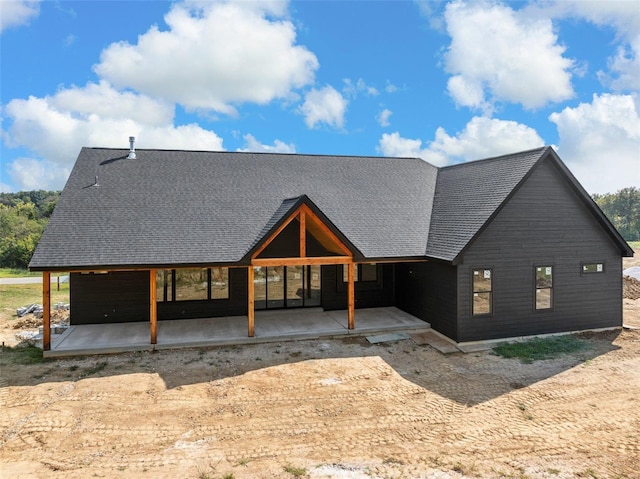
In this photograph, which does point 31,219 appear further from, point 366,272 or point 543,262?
point 543,262

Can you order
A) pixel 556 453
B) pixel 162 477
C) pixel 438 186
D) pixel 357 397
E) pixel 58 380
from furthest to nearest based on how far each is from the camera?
pixel 438 186 → pixel 58 380 → pixel 357 397 → pixel 556 453 → pixel 162 477

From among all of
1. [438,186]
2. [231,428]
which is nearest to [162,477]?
[231,428]

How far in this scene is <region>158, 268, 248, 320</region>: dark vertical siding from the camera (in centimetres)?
1425

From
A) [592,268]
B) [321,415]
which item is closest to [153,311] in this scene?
[321,415]

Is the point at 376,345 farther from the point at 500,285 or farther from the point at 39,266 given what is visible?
the point at 39,266

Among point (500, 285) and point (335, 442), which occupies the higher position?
point (500, 285)

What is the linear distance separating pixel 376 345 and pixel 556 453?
232 inches

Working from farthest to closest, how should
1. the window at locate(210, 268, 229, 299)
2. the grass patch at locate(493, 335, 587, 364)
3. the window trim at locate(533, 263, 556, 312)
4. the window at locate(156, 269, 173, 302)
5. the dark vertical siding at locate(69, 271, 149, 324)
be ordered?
the window at locate(210, 268, 229, 299) → the window at locate(156, 269, 173, 302) → the dark vertical siding at locate(69, 271, 149, 324) → the window trim at locate(533, 263, 556, 312) → the grass patch at locate(493, 335, 587, 364)

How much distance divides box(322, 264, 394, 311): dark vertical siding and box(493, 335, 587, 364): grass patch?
495 cm

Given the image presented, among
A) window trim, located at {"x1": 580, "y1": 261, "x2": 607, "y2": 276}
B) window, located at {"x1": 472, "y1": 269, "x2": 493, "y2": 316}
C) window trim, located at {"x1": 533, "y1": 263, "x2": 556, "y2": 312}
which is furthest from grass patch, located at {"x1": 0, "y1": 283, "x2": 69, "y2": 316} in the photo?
window trim, located at {"x1": 580, "y1": 261, "x2": 607, "y2": 276}

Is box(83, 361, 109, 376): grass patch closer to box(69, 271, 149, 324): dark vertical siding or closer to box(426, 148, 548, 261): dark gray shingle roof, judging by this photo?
box(69, 271, 149, 324): dark vertical siding

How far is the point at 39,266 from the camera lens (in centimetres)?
1078

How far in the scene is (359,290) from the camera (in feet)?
52.2

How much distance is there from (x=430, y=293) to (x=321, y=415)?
687 cm
